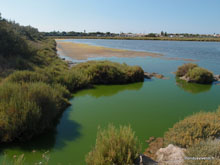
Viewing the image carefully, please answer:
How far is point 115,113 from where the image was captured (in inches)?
314

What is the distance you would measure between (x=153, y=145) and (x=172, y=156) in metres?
1.60

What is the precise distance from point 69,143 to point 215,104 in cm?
791

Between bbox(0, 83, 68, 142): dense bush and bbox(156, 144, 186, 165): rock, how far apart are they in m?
3.87

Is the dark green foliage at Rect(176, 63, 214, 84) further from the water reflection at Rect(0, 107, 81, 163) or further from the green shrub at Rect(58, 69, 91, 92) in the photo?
the water reflection at Rect(0, 107, 81, 163)

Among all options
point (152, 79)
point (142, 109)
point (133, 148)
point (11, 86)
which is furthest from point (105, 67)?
point (133, 148)

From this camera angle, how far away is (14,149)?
17.0 ft

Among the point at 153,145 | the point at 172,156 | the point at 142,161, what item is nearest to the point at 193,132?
the point at 172,156

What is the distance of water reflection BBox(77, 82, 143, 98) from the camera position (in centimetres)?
1103

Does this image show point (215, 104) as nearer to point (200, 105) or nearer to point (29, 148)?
point (200, 105)

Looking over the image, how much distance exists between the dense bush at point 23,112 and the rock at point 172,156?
12.7 ft

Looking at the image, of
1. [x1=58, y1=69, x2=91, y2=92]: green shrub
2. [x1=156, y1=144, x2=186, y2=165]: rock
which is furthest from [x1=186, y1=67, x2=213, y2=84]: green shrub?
[x1=156, y1=144, x2=186, y2=165]: rock

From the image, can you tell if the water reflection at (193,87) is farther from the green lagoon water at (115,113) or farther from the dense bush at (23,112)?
the dense bush at (23,112)

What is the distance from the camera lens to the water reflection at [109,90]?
11.0 meters

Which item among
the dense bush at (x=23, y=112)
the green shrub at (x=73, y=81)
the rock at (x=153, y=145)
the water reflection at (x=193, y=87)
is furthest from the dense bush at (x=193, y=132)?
the green shrub at (x=73, y=81)
